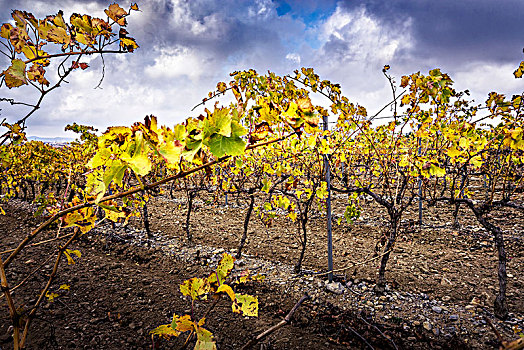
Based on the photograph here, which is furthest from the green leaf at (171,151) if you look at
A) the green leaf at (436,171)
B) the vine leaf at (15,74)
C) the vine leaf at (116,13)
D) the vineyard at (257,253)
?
the green leaf at (436,171)

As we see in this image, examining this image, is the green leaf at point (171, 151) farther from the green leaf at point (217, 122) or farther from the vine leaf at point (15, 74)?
the vine leaf at point (15, 74)

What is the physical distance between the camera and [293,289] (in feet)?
12.6

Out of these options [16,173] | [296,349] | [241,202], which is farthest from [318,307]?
[16,173]

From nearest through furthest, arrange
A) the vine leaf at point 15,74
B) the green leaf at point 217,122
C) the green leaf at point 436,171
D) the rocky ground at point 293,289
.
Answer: the green leaf at point 217,122 → the vine leaf at point 15,74 → the green leaf at point 436,171 → the rocky ground at point 293,289

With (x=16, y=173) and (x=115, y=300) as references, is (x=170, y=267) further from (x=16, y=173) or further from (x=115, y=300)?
(x=16, y=173)

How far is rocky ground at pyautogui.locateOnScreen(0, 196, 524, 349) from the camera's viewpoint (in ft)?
9.26

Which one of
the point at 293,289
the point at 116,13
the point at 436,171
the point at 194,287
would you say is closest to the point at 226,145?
the point at 194,287

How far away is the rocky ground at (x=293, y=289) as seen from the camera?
2823 millimetres

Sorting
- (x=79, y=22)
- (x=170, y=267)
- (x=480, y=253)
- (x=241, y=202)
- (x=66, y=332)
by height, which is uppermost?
(x=79, y=22)

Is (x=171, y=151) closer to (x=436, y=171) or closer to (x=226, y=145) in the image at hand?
(x=226, y=145)

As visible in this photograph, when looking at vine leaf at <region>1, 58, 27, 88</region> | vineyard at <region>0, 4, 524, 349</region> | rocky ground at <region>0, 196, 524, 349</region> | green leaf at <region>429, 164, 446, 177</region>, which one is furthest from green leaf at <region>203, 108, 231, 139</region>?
green leaf at <region>429, 164, 446, 177</region>

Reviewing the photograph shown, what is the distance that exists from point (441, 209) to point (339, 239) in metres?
4.25

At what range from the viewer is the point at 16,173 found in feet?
31.5

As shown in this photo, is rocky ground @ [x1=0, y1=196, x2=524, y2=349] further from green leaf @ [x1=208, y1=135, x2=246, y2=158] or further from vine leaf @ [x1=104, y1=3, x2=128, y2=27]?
vine leaf @ [x1=104, y1=3, x2=128, y2=27]
